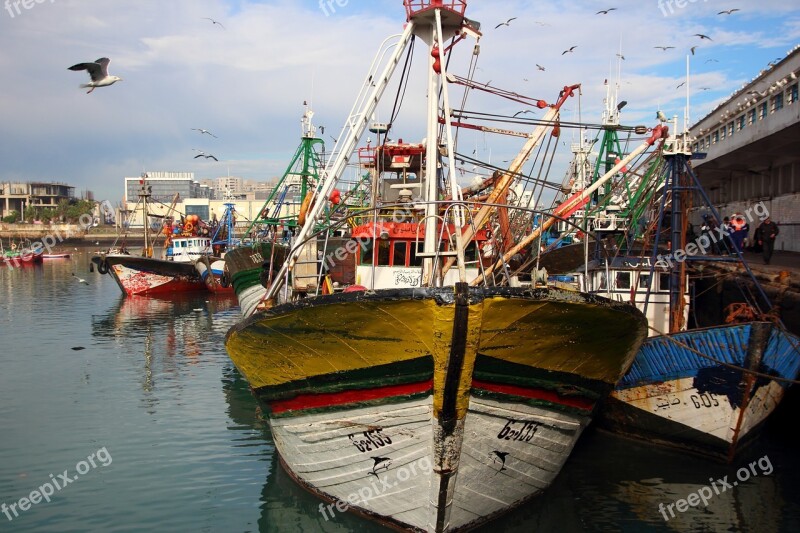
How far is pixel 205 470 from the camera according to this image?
11.4 metres

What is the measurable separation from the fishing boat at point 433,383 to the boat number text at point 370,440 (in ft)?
0.05

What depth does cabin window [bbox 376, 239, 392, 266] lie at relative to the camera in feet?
42.2

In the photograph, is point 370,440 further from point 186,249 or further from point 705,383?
point 186,249

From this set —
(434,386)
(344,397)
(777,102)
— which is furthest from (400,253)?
(777,102)

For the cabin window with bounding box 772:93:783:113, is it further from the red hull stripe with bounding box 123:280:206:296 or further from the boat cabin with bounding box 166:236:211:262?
the boat cabin with bounding box 166:236:211:262

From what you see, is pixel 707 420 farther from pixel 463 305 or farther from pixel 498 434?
pixel 463 305

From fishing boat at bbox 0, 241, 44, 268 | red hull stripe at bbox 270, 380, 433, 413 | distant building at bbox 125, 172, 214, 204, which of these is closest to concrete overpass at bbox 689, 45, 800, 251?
red hull stripe at bbox 270, 380, 433, 413

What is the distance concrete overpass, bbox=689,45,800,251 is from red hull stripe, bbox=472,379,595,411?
57.7ft

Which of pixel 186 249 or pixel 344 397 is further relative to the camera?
pixel 186 249

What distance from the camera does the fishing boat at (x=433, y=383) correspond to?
306 inches

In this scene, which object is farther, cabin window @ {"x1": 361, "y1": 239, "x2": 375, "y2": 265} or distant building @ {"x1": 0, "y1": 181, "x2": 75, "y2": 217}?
distant building @ {"x1": 0, "y1": 181, "x2": 75, "y2": 217}

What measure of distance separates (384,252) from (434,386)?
5202 mm

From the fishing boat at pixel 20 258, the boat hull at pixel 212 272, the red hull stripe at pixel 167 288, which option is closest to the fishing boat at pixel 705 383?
the boat hull at pixel 212 272

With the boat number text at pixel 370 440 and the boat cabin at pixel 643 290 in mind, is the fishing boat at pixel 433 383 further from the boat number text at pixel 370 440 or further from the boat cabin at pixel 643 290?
the boat cabin at pixel 643 290
